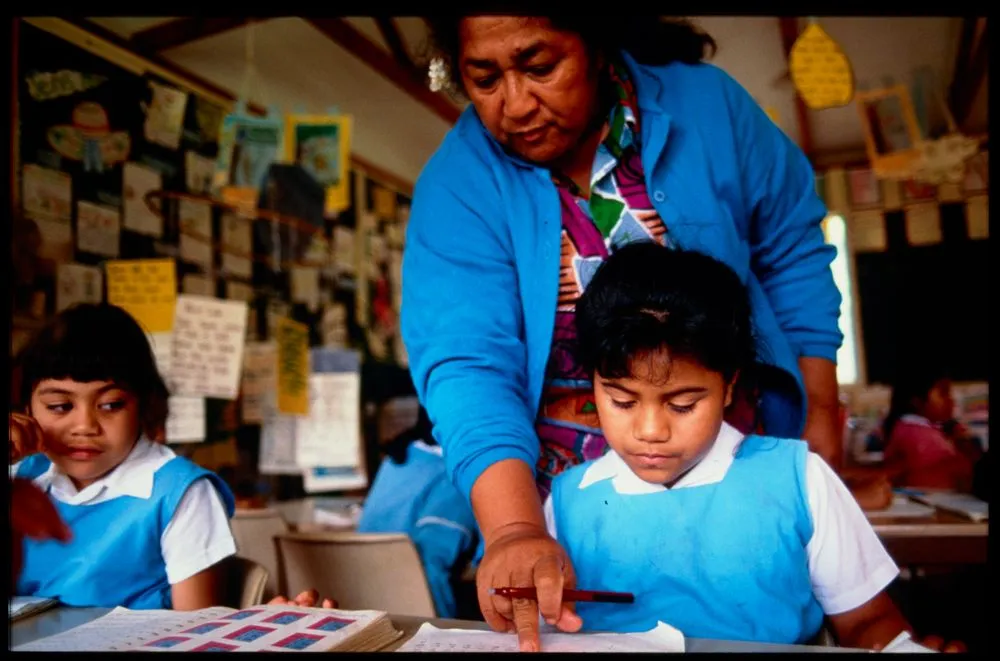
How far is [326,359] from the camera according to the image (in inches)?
126

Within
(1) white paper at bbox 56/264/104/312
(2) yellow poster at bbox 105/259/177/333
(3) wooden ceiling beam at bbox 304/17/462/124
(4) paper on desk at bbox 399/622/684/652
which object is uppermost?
(3) wooden ceiling beam at bbox 304/17/462/124

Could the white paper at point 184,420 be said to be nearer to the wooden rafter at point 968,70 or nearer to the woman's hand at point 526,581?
the woman's hand at point 526,581

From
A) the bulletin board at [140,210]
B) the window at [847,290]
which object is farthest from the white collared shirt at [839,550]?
the window at [847,290]

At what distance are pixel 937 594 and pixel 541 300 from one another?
7.97ft

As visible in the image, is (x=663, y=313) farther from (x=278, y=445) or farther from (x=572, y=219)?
(x=278, y=445)

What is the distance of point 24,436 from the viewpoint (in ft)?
3.24

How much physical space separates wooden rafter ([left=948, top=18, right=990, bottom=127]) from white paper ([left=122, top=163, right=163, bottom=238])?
138 inches

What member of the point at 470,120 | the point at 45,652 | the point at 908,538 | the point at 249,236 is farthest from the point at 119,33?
the point at 908,538

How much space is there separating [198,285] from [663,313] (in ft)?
8.23

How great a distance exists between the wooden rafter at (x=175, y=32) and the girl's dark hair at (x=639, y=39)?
79.0 inches

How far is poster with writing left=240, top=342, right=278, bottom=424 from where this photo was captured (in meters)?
3.25

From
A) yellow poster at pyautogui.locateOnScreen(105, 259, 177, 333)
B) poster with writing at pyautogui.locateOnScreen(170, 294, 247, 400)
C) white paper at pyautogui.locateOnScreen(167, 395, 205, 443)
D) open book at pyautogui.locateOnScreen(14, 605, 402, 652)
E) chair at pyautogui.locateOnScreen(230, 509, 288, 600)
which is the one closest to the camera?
open book at pyautogui.locateOnScreen(14, 605, 402, 652)

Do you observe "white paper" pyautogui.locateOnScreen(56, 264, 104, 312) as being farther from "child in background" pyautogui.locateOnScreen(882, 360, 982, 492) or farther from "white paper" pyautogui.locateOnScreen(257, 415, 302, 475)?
"child in background" pyautogui.locateOnScreen(882, 360, 982, 492)

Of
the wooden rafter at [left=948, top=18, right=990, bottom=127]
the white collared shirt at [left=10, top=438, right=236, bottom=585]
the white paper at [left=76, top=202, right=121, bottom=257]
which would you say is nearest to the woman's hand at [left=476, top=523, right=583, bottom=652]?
the white collared shirt at [left=10, top=438, right=236, bottom=585]
